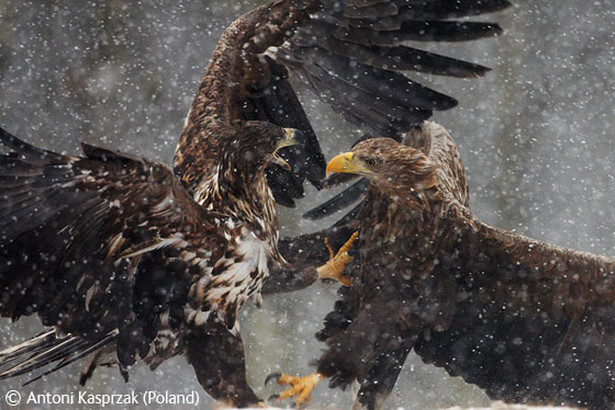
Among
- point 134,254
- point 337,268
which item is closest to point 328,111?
point 337,268

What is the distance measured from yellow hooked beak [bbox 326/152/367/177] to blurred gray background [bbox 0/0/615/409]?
4.09 metres

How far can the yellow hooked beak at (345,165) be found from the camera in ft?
9.56

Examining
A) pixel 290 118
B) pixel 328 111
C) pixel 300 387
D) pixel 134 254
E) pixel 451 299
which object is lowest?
pixel 328 111

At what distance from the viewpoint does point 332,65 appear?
10.9 ft

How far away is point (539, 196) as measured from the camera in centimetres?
772

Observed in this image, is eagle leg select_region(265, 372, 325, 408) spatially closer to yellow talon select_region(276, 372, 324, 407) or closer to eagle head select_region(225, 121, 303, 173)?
yellow talon select_region(276, 372, 324, 407)

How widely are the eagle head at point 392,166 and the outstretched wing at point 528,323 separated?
217 millimetres

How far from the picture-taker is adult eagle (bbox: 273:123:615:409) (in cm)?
292

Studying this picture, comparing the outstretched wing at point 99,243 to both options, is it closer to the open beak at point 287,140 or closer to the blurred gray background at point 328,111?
the open beak at point 287,140

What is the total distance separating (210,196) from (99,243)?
54cm

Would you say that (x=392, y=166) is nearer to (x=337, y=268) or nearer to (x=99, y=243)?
(x=337, y=268)

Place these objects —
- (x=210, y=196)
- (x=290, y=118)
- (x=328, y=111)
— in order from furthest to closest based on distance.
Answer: (x=328, y=111) < (x=290, y=118) < (x=210, y=196)

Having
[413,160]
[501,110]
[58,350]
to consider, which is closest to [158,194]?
[58,350]

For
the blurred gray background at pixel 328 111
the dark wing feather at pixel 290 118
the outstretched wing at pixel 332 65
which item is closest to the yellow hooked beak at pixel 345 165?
the outstretched wing at pixel 332 65
